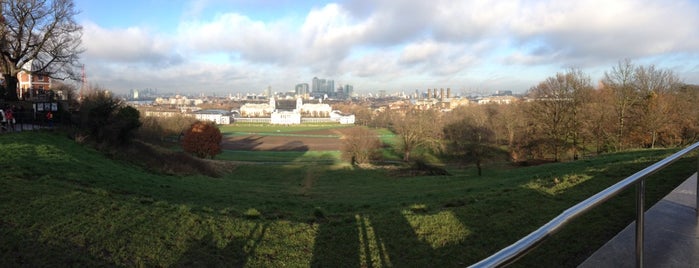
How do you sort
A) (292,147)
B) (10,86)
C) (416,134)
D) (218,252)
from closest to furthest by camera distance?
(218,252)
(10,86)
(416,134)
(292,147)

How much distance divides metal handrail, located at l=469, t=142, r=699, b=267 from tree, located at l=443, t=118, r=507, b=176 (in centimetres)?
3175

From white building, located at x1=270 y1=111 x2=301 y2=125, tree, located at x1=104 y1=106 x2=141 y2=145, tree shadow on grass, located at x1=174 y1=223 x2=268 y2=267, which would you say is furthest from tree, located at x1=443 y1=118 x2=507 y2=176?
white building, located at x1=270 y1=111 x2=301 y2=125

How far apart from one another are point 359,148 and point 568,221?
4632 centimetres

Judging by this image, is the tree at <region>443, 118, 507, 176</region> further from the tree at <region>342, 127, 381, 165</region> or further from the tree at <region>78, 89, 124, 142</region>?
the tree at <region>78, 89, 124, 142</region>

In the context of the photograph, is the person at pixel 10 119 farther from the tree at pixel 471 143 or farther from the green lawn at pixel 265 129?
the green lawn at pixel 265 129

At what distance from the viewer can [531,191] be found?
37.1ft

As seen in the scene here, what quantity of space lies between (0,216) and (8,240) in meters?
1.27

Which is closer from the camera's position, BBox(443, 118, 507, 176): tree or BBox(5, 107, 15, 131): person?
BBox(5, 107, 15, 131): person

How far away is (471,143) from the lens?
40188 mm

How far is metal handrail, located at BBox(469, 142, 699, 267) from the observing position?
1.74 metres

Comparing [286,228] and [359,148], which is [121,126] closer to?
[286,228]

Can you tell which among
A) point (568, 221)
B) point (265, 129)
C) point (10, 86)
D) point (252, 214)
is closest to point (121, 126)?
point (10, 86)

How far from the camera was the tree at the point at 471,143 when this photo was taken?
3807 cm

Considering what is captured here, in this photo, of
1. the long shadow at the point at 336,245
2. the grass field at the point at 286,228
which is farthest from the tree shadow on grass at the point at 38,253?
the long shadow at the point at 336,245
